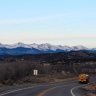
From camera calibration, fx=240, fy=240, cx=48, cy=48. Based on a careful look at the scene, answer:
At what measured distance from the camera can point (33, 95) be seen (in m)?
26.0

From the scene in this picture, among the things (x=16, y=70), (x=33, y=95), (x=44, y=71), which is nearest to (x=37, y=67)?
(x=44, y=71)

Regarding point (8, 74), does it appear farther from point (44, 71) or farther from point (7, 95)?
point (7, 95)

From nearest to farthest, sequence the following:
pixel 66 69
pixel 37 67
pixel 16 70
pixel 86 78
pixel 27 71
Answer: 1. pixel 86 78
2. pixel 16 70
3. pixel 27 71
4. pixel 37 67
5. pixel 66 69

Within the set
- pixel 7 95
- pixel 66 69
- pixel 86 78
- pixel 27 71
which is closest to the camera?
pixel 7 95

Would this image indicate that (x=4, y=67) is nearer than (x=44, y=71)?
Yes

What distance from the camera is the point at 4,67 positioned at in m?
76.0

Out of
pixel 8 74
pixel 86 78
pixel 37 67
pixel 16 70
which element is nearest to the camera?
pixel 86 78

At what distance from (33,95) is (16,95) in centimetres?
182

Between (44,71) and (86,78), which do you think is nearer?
(86,78)

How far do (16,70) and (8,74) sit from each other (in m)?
7.41

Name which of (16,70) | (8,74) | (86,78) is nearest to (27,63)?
(16,70)

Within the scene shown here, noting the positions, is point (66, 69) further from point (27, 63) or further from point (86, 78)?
point (86, 78)

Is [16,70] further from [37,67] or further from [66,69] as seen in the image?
[66,69]

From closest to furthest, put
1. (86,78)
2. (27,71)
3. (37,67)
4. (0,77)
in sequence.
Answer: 1. (86,78)
2. (0,77)
3. (27,71)
4. (37,67)
